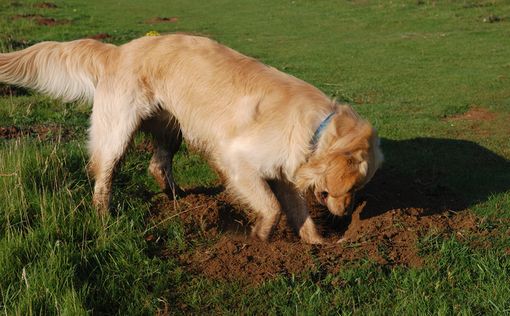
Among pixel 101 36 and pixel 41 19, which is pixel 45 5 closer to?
pixel 41 19

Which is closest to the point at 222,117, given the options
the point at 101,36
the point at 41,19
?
the point at 101,36

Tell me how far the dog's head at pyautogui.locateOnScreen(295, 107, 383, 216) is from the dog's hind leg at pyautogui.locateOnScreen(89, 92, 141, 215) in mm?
1705

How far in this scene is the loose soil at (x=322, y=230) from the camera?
182 inches

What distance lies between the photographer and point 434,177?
694cm

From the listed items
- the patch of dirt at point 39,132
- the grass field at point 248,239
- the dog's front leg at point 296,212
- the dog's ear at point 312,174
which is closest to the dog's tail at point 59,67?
the grass field at point 248,239

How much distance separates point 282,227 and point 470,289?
83.1 inches

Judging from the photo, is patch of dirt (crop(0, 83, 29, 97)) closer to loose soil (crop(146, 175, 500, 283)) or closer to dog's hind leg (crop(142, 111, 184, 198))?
dog's hind leg (crop(142, 111, 184, 198))

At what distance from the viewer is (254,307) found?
4.11 metres

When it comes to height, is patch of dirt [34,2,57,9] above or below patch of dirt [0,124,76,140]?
below

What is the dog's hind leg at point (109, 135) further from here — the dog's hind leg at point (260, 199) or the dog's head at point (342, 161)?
the dog's head at point (342, 161)

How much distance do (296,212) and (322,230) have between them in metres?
0.47

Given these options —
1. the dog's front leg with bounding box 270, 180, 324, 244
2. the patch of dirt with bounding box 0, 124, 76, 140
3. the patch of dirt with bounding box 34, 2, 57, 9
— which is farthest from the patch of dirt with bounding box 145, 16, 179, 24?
the dog's front leg with bounding box 270, 180, 324, 244

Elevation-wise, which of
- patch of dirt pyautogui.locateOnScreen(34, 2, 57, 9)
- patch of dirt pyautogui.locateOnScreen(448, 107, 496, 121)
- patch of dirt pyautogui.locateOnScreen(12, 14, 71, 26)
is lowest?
patch of dirt pyautogui.locateOnScreen(34, 2, 57, 9)

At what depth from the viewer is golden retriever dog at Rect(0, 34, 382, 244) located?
16.7ft
